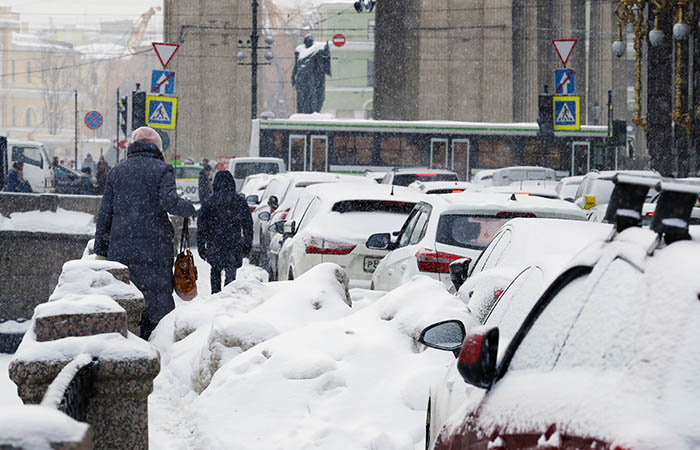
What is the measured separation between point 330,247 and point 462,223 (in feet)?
8.21

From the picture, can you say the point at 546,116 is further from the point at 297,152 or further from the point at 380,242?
the point at 380,242

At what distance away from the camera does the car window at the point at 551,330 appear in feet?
9.99

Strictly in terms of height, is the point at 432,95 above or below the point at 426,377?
above

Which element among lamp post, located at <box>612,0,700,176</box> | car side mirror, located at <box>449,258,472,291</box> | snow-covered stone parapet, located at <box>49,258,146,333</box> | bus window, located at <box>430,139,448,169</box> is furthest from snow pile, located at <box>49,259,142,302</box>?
bus window, located at <box>430,139,448,169</box>

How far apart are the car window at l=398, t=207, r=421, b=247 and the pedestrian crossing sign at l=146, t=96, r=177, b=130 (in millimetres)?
12621

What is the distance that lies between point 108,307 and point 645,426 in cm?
300

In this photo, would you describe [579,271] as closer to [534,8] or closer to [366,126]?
[366,126]

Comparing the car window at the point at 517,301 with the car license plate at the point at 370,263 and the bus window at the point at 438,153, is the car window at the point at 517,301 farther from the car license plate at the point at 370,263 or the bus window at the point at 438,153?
the bus window at the point at 438,153

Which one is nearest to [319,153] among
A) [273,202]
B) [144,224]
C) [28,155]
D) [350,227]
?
[28,155]

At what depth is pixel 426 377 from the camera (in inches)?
270

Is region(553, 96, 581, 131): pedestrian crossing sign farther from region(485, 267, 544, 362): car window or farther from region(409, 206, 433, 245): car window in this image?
region(485, 267, 544, 362): car window

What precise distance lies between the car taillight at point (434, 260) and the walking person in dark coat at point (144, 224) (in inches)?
78.4

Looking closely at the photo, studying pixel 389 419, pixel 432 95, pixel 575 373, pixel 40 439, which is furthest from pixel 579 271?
pixel 432 95

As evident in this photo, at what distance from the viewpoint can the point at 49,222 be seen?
12.0 m
